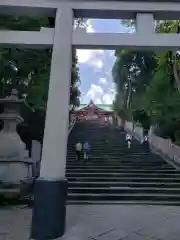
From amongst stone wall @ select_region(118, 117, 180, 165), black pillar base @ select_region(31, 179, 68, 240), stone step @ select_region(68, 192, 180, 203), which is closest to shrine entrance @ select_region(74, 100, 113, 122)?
stone wall @ select_region(118, 117, 180, 165)

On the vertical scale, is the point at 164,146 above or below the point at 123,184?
above

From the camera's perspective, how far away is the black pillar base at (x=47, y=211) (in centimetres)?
453

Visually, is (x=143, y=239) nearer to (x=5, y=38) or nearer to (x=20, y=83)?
(x=5, y=38)

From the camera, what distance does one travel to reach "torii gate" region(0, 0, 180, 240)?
192 inches

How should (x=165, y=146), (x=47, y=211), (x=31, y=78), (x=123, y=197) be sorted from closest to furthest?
(x=47, y=211) < (x=123, y=197) < (x=31, y=78) < (x=165, y=146)

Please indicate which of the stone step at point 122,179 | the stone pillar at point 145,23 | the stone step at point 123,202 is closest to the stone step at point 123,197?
the stone step at point 123,202

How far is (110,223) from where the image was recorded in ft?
18.6

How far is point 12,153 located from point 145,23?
212 inches

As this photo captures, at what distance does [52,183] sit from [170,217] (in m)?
3.14

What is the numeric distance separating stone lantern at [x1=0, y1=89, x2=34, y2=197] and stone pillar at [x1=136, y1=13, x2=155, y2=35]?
185 inches

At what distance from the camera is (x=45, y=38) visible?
17.6 feet

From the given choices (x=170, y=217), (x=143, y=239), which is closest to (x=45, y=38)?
(x=143, y=239)

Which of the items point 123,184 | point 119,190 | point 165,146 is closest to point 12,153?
point 119,190

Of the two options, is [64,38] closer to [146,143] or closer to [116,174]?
[116,174]
